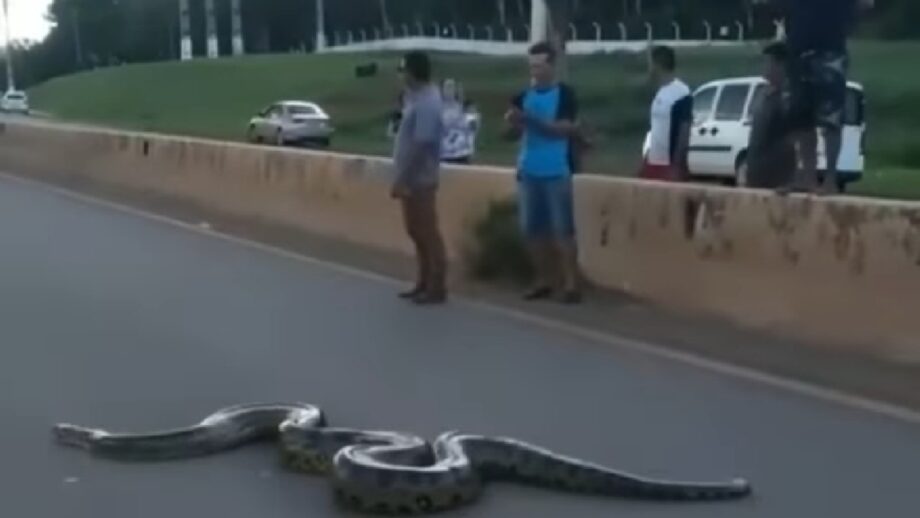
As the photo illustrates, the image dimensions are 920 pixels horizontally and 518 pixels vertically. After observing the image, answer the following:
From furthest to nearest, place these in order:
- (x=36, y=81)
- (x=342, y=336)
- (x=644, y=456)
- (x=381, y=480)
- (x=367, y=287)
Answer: (x=36, y=81), (x=367, y=287), (x=342, y=336), (x=644, y=456), (x=381, y=480)

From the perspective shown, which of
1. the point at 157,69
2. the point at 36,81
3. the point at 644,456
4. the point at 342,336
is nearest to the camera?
the point at 644,456

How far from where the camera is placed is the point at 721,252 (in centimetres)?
1362

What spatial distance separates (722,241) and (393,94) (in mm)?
65012

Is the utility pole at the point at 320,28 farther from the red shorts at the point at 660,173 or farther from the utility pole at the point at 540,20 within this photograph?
the red shorts at the point at 660,173

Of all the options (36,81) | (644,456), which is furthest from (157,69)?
(644,456)

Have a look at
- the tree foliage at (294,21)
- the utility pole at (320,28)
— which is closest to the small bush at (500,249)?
the tree foliage at (294,21)

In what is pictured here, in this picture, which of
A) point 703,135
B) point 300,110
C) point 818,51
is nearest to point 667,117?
point 818,51

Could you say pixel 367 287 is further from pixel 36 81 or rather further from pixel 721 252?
pixel 36 81

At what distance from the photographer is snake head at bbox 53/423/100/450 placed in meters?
9.43

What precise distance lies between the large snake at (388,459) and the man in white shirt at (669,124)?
8213mm

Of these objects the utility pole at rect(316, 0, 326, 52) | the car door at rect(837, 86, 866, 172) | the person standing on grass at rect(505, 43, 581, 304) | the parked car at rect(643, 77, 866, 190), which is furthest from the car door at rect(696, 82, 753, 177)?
the utility pole at rect(316, 0, 326, 52)

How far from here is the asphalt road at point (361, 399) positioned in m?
8.26

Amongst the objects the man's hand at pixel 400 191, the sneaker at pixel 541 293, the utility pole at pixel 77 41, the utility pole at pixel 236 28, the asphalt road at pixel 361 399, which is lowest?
the utility pole at pixel 77 41

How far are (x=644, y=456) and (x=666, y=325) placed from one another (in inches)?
184
